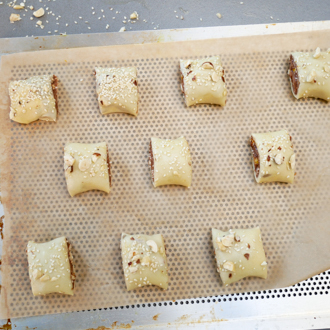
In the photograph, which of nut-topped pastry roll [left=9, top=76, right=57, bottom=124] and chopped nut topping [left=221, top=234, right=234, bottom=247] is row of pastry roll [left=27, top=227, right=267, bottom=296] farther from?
nut-topped pastry roll [left=9, top=76, right=57, bottom=124]

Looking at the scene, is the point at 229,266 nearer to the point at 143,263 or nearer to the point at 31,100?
the point at 143,263

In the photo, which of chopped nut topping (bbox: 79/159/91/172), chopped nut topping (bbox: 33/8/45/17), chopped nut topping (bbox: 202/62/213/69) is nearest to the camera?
chopped nut topping (bbox: 79/159/91/172)

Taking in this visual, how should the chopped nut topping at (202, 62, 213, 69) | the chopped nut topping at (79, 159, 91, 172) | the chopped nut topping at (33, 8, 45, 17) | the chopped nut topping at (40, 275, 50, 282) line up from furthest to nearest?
1. the chopped nut topping at (33, 8, 45, 17)
2. the chopped nut topping at (202, 62, 213, 69)
3. the chopped nut topping at (79, 159, 91, 172)
4. the chopped nut topping at (40, 275, 50, 282)

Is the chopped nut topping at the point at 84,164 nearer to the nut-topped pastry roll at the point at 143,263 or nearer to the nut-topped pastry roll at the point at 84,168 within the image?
the nut-topped pastry roll at the point at 84,168

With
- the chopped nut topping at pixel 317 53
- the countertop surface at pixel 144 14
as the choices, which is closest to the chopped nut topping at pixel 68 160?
the countertop surface at pixel 144 14

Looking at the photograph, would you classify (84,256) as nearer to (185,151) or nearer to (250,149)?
(185,151)

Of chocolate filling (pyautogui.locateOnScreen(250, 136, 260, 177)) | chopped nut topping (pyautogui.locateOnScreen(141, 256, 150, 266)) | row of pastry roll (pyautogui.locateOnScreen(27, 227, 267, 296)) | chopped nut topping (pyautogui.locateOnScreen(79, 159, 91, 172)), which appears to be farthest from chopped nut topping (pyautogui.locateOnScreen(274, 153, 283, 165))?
chopped nut topping (pyautogui.locateOnScreen(79, 159, 91, 172))

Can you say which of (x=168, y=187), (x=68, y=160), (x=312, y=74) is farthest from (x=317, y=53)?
(x=68, y=160)
